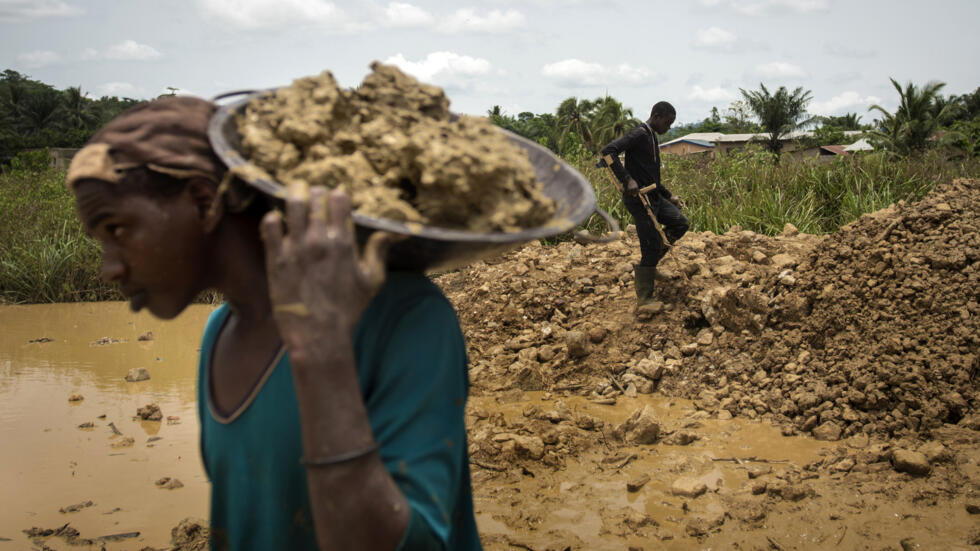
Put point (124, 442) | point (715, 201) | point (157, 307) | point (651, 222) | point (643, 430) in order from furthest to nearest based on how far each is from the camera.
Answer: point (715, 201) < point (651, 222) < point (124, 442) < point (643, 430) < point (157, 307)

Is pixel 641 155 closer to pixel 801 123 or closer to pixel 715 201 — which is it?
pixel 715 201

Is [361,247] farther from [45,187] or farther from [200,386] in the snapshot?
[45,187]

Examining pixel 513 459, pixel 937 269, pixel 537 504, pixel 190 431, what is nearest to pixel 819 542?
pixel 537 504

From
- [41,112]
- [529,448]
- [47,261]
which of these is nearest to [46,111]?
[41,112]

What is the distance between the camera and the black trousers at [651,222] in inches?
244

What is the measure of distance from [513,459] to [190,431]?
2.28 m

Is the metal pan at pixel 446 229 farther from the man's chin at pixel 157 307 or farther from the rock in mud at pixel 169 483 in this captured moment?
the rock in mud at pixel 169 483

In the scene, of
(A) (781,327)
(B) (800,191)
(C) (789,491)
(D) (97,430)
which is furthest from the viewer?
(B) (800,191)

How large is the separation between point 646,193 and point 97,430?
4.64m

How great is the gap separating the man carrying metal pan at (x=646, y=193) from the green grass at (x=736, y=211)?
1927mm

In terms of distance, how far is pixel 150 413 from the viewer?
5.09 metres

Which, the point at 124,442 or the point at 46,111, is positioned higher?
the point at 46,111

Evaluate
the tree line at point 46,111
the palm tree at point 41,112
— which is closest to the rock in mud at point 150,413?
the tree line at point 46,111

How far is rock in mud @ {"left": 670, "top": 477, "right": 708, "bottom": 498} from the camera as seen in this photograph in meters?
3.75
